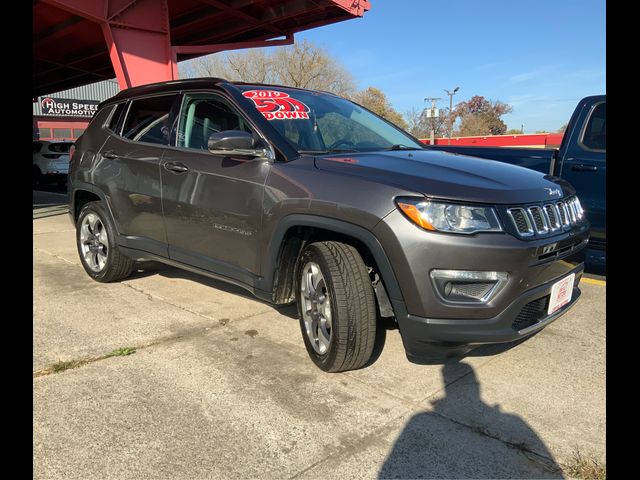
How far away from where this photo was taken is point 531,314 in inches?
111

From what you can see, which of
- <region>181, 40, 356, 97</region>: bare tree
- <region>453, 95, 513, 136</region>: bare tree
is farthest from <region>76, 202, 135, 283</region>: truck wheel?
<region>453, 95, 513, 136</region>: bare tree

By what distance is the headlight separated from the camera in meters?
2.60

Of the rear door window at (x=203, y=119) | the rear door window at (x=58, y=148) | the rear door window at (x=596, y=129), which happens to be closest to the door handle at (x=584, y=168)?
the rear door window at (x=596, y=129)

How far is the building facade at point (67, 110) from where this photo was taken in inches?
1842

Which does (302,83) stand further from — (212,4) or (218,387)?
(218,387)

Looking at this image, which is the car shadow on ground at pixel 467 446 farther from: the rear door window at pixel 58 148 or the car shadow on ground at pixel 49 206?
the rear door window at pixel 58 148

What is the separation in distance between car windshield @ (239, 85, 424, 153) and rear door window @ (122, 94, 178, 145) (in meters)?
0.83

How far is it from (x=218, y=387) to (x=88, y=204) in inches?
118

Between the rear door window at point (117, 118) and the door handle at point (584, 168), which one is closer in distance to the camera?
the rear door window at point (117, 118)

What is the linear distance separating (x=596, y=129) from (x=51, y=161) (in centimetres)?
1577

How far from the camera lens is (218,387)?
10.0 ft

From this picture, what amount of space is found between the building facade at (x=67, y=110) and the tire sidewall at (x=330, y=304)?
49.1m

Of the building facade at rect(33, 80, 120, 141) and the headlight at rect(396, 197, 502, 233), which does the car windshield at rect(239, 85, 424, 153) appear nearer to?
the headlight at rect(396, 197, 502, 233)
